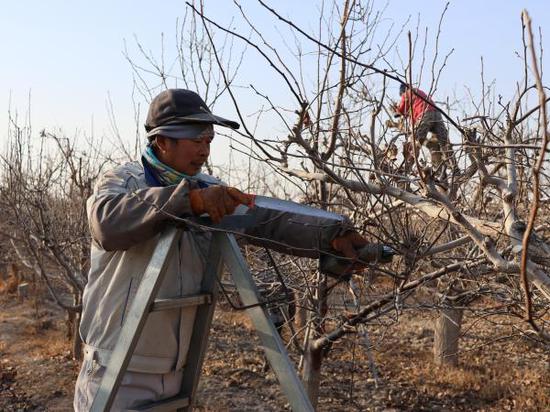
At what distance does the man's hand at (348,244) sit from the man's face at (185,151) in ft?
1.88

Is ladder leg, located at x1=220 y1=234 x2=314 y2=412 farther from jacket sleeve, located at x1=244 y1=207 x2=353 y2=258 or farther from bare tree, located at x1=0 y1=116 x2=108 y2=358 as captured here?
bare tree, located at x1=0 y1=116 x2=108 y2=358

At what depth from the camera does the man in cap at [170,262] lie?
233 centimetres

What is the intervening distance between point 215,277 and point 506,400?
211 inches

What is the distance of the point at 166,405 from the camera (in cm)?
241

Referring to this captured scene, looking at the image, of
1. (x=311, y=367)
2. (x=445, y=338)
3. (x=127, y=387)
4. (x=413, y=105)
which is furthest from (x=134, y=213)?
(x=445, y=338)

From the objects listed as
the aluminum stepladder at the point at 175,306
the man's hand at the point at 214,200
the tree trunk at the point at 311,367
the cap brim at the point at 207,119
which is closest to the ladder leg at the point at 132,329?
the aluminum stepladder at the point at 175,306

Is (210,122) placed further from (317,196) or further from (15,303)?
(15,303)

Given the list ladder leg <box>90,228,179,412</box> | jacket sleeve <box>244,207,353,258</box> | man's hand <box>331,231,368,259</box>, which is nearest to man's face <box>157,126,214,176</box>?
jacket sleeve <box>244,207,353,258</box>

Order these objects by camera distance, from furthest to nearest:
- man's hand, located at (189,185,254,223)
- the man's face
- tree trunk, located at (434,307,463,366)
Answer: tree trunk, located at (434,307,463,366) → the man's face → man's hand, located at (189,185,254,223)

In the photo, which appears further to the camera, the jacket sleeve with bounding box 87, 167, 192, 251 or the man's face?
the man's face

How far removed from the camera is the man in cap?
7.64ft

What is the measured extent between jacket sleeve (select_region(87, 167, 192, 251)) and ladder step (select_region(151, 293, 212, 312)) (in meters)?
0.21

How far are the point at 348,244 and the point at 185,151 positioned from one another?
666 mm

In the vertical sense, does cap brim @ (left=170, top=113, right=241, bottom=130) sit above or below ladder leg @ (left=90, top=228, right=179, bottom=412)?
above
